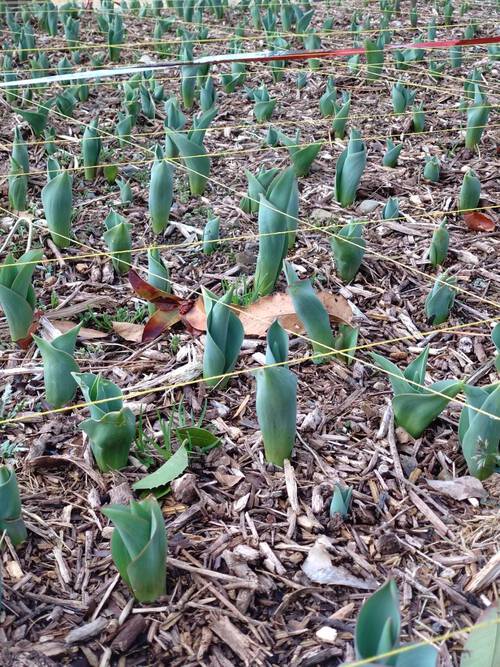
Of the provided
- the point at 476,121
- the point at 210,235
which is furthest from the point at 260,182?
the point at 476,121

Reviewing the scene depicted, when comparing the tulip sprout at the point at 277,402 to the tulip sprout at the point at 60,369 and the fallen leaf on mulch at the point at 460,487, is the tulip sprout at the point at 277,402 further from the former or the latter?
the tulip sprout at the point at 60,369

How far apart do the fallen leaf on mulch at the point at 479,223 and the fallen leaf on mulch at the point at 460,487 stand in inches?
47.4

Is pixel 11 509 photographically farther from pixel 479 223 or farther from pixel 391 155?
pixel 391 155

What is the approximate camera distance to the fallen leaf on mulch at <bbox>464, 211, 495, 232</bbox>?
2.58 m

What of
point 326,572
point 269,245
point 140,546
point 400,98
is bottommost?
point 326,572

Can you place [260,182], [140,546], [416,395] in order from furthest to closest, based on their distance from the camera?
[260,182] → [416,395] → [140,546]

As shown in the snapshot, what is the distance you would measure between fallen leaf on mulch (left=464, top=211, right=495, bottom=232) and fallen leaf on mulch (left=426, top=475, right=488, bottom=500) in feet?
3.95

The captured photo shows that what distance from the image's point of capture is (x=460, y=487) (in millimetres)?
1578

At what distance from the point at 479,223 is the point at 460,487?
1244 millimetres

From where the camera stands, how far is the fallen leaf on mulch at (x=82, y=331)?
207cm

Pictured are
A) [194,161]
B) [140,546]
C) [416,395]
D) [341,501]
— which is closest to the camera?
[140,546]

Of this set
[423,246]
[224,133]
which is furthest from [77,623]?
[224,133]

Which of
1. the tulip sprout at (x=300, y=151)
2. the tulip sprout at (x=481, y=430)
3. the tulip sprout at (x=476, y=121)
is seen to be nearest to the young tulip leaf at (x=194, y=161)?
the tulip sprout at (x=300, y=151)

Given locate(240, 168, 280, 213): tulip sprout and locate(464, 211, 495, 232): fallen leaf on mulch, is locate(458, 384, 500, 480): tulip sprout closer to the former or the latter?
locate(240, 168, 280, 213): tulip sprout
